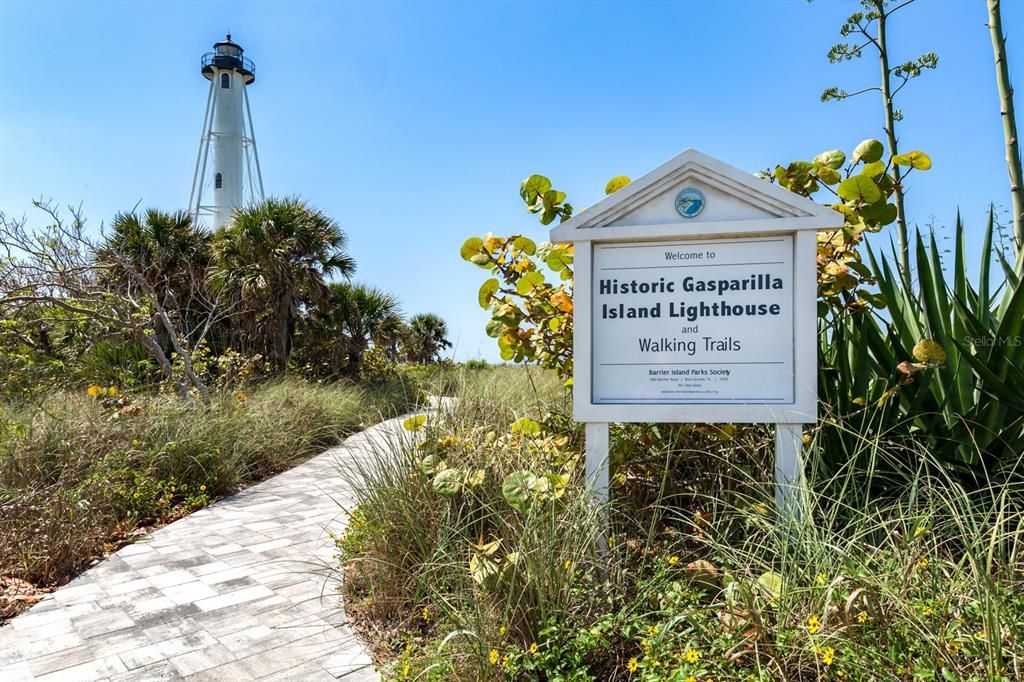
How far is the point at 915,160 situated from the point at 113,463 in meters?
6.42

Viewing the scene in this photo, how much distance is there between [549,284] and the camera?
4.28m

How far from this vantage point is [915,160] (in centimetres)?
396

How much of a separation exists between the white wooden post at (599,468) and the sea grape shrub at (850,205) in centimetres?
152

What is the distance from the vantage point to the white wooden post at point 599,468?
3.11m

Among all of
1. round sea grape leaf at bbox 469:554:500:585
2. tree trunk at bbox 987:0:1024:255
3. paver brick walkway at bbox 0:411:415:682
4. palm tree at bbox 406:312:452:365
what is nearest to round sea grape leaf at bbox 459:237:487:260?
paver brick walkway at bbox 0:411:415:682

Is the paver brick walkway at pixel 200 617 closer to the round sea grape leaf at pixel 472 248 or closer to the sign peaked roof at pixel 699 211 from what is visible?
the round sea grape leaf at pixel 472 248

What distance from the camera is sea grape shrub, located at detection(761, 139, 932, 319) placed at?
3691mm

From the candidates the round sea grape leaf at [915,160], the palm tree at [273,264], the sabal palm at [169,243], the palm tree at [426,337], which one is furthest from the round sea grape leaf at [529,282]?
the palm tree at [426,337]

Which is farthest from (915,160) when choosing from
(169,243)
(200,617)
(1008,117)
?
(169,243)

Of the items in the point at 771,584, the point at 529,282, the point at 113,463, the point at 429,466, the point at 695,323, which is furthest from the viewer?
the point at 113,463

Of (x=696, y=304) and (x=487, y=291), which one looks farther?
(x=487, y=291)

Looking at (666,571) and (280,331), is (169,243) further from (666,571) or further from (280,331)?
(666,571)

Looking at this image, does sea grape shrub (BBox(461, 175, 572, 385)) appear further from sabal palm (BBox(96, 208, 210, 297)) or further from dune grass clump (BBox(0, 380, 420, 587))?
sabal palm (BBox(96, 208, 210, 297))

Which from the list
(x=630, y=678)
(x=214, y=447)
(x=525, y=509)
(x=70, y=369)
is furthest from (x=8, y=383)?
(x=630, y=678)
